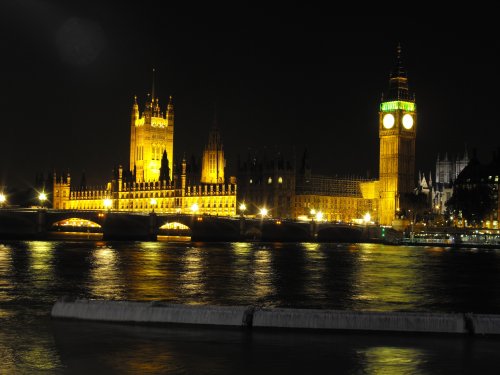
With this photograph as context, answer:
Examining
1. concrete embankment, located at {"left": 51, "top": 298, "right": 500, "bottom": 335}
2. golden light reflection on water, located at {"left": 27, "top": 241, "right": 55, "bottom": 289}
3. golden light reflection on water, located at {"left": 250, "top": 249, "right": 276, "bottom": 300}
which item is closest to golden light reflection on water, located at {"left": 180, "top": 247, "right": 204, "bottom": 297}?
golden light reflection on water, located at {"left": 250, "top": 249, "right": 276, "bottom": 300}

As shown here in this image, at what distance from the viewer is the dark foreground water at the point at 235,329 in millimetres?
17531

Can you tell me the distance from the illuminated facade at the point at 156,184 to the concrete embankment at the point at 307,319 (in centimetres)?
11994

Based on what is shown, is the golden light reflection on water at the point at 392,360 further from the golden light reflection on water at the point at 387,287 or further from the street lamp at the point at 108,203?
the street lamp at the point at 108,203

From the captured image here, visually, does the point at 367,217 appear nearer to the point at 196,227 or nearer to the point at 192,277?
the point at 196,227

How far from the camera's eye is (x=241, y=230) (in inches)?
4557

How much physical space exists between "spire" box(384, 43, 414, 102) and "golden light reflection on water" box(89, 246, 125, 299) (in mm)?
107947

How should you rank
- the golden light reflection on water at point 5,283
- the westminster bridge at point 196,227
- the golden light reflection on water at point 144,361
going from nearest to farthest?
1. the golden light reflection on water at point 144,361
2. the golden light reflection on water at point 5,283
3. the westminster bridge at point 196,227

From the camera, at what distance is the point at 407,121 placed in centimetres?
15588

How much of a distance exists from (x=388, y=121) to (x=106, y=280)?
398 feet

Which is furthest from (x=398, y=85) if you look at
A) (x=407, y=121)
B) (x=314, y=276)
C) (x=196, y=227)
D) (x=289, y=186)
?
(x=314, y=276)

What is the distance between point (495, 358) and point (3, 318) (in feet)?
42.3

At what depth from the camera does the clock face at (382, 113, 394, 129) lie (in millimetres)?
155375

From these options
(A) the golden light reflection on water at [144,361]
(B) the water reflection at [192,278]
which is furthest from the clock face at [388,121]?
(A) the golden light reflection on water at [144,361]

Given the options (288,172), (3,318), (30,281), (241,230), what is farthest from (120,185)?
(3,318)
